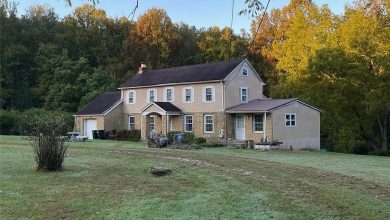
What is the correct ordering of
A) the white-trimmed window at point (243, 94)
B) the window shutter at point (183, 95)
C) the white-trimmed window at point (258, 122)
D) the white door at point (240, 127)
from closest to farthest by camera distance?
the white-trimmed window at point (258, 122) < the white door at point (240, 127) < the white-trimmed window at point (243, 94) < the window shutter at point (183, 95)

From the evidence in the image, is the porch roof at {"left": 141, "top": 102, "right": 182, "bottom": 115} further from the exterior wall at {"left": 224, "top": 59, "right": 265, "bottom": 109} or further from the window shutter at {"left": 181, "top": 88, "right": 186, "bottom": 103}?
the exterior wall at {"left": 224, "top": 59, "right": 265, "bottom": 109}

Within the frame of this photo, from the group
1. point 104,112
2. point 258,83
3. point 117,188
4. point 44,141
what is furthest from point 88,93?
point 117,188

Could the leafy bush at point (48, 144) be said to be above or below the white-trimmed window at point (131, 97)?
below

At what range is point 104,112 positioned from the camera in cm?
4238

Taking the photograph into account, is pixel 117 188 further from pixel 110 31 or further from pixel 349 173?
pixel 110 31

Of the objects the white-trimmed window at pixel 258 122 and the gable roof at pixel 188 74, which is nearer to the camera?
the white-trimmed window at pixel 258 122

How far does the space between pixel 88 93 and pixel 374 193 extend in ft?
152

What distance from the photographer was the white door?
35.1 metres

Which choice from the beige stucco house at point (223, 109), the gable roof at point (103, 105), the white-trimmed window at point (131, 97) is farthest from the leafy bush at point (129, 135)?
the white-trimmed window at point (131, 97)

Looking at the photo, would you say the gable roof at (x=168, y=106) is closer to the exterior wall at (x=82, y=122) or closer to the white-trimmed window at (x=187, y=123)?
the white-trimmed window at (x=187, y=123)

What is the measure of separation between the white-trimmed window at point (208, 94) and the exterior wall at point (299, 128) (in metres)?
5.68

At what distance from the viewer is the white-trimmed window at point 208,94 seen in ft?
119

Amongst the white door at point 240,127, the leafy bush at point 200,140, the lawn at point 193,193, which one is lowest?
the lawn at point 193,193

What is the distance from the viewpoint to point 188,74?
39.2 metres
